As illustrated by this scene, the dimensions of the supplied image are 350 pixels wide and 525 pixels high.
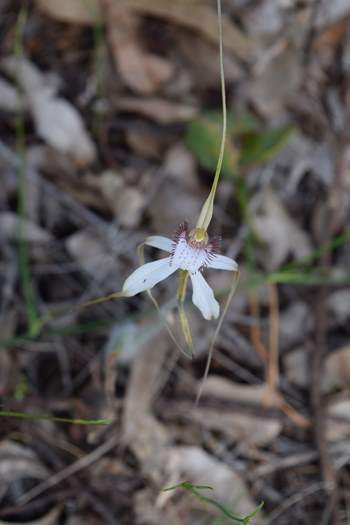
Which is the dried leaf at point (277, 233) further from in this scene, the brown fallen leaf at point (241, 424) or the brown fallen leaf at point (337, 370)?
the brown fallen leaf at point (241, 424)

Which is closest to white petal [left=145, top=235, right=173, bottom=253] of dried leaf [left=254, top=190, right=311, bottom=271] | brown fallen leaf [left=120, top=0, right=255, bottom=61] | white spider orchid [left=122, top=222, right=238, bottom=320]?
white spider orchid [left=122, top=222, right=238, bottom=320]

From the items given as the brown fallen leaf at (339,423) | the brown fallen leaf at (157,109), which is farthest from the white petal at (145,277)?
the brown fallen leaf at (157,109)

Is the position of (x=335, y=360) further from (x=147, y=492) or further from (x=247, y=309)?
(x=147, y=492)

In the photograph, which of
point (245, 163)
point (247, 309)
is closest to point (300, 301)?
point (247, 309)

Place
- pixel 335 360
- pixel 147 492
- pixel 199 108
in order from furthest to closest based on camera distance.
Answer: pixel 199 108, pixel 335 360, pixel 147 492

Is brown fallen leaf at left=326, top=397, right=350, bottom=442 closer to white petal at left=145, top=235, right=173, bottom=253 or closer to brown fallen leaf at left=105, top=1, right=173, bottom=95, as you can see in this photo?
white petal at left=145, top=235, right=173, bottom=253
